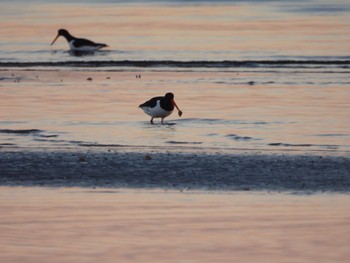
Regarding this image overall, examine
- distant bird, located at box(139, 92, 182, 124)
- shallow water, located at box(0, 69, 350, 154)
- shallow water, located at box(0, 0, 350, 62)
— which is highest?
shallow water, located at box(0, 0, 350, 62)

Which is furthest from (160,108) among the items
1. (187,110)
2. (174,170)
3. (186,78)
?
(186,78)

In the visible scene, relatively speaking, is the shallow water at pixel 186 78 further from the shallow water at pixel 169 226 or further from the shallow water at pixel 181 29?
the shallow water at pixel 169 226

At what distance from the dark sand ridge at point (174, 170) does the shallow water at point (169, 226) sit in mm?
526

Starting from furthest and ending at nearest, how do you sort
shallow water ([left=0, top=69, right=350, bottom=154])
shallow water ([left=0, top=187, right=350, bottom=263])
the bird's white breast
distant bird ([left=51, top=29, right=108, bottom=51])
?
distant bird ([left=51, top=29, right=108, bottom=51]) < the bird's white breast < shallow water ([left=0, top=69, right=350, bottom=154]) < shallow water ([left=0, top=187, right=350, bottom=263])

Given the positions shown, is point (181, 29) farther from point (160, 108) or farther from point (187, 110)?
point (160, 108)

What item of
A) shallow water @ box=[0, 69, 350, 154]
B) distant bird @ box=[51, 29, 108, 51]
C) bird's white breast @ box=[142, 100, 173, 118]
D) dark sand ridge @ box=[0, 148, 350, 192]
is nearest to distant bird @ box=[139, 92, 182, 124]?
bird's white breast @ box=[142, 100, 173, 118]

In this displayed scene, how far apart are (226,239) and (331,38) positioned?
29283 millimetres

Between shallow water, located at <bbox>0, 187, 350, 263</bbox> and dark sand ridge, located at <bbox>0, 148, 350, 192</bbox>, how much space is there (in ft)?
1.72

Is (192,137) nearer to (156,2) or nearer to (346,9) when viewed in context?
(346,9)

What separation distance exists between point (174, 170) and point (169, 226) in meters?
3.44

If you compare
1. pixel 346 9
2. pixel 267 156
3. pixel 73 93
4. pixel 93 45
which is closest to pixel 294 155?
pixel 267 156

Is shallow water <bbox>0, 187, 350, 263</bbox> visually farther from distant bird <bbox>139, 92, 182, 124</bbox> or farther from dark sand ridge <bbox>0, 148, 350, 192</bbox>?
distant bird <bbox>139, 92, 182, 124</bbox>

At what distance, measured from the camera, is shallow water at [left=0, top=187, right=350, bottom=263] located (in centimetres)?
1017

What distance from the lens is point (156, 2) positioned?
63.5m
